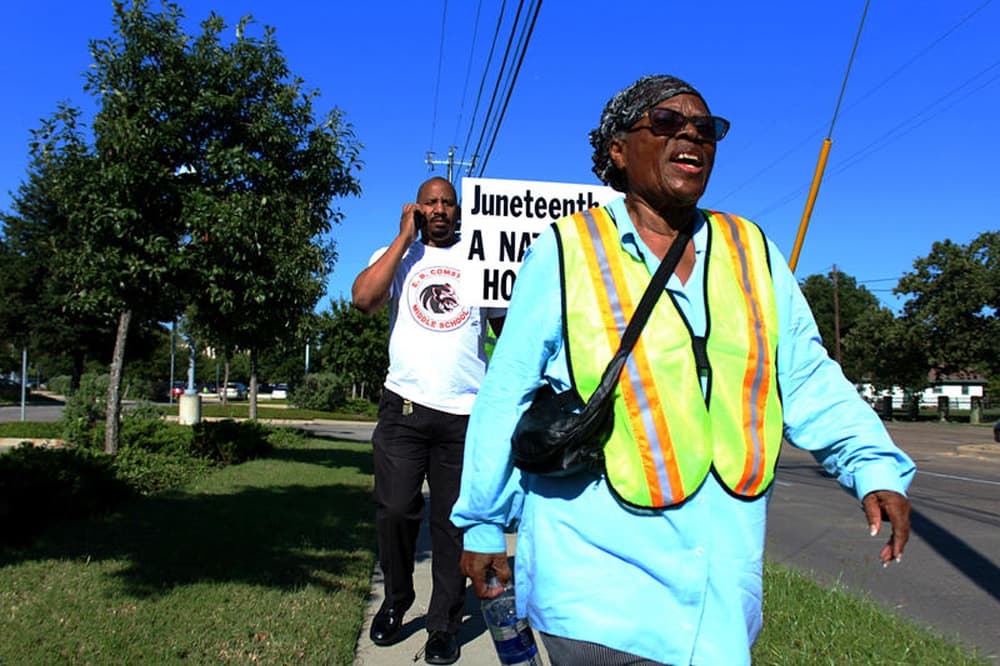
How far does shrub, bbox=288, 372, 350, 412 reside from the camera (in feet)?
138

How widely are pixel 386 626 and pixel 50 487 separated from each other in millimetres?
4028

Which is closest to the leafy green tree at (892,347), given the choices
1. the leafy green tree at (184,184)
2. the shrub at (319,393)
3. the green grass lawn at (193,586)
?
the shrub at (319,393)

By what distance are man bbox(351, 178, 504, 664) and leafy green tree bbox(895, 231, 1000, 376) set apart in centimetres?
4998

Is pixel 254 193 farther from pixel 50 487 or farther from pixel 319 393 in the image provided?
pixel 319 393

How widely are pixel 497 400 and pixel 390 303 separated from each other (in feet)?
8.25

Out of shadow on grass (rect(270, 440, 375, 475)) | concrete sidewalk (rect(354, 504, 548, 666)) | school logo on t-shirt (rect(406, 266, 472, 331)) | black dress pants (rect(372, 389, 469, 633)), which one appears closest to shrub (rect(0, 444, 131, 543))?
concrete sidewalk (rect(354, 504, 548, 666))

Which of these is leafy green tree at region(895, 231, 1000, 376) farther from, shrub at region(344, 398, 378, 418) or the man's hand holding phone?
the man's hand holding phone

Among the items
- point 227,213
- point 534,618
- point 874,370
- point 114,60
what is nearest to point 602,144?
point 534,618

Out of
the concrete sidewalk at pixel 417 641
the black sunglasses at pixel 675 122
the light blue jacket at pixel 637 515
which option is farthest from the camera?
the concrete sidewalk at pixel 417 641

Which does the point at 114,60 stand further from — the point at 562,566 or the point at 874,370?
the point at 874,370

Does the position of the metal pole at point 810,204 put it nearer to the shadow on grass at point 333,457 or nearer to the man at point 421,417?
the man at point 421,417

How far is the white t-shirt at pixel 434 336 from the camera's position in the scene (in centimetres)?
418

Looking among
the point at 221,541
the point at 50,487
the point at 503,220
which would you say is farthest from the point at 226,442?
the point at 503,220

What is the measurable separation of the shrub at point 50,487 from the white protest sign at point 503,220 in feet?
13.6
